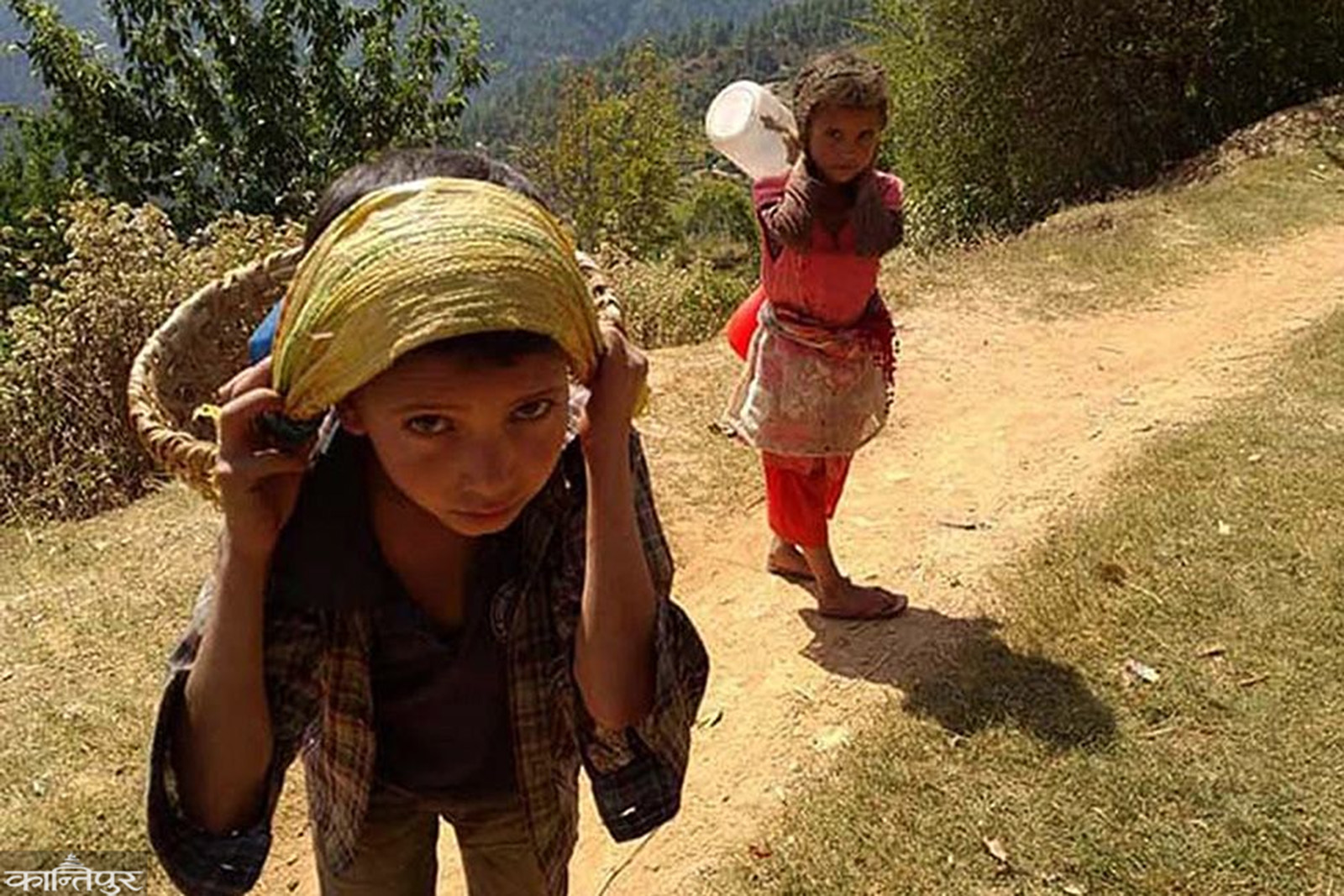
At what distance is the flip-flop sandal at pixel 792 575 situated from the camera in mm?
4387

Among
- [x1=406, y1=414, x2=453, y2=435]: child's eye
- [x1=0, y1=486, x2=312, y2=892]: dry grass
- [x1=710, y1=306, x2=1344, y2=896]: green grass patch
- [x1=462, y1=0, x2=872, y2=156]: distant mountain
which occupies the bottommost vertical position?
[x1=462, y1=0, x2=872, y2=156]: distant mountain

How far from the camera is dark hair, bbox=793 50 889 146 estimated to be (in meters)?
3.19

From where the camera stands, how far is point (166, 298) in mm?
6383

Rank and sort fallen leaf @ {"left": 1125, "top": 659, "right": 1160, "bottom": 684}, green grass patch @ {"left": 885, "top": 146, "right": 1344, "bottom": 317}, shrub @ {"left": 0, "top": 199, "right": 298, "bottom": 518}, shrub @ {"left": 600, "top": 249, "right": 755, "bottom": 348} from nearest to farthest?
1. fallen leaf @ {"left": 1125, "top": 659, "right": 1160, "bottom": 684}
2. shrub @ {"left": 0, "top": 199, "right": 298, "bottom": 518}
3. green grass patch @ {"left": 885, "top": 146, "right": 1344, "bottom": 317}
4. shrub @ {"left": 600, "top": 249, "right": 755, "bottom": 348}

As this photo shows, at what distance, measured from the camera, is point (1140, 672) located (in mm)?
3594

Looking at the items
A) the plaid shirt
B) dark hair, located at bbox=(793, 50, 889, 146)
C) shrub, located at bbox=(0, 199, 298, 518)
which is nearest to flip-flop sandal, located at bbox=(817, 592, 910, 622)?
dark hair, located at bbox=(793, 50, 889, 146)

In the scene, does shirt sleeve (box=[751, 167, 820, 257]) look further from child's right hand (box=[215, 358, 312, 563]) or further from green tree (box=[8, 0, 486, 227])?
green tree (box=[8, 0, 486, 227])

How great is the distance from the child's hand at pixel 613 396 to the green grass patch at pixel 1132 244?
20.2 feet

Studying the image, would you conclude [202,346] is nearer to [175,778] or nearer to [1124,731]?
[175,778]

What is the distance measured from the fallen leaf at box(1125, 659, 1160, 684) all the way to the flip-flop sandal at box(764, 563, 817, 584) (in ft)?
3.62

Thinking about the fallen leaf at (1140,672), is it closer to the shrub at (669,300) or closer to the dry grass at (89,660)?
the dry grass at (89,660)

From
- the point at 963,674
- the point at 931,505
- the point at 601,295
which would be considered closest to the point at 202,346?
the point at 601,295

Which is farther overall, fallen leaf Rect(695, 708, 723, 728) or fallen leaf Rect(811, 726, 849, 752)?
fallen leaf Rect(695, 708, 723, 728)

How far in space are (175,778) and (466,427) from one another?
0.61 metres
